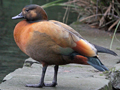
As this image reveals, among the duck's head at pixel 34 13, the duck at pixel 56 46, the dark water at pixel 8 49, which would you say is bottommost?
the dark water at pixel 8 49

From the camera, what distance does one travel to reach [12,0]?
39.5 feet

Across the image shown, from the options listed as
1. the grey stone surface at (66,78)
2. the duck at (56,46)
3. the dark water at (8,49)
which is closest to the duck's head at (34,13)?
the duck at (56,46)

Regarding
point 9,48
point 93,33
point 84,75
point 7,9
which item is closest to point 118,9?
point 93,33

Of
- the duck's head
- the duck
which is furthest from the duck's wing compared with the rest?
the duck's head

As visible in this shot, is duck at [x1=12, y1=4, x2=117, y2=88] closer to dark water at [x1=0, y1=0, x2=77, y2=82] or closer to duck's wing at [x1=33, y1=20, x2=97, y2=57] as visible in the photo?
duck's wing at [x1=33, y1=20, x2=97, y2=57]

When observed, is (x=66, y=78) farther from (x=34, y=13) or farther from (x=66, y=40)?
(x=34, y=13)

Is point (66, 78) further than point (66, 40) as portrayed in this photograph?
Yes

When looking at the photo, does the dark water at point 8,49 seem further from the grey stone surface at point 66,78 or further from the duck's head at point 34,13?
the duck's head at point 34,13

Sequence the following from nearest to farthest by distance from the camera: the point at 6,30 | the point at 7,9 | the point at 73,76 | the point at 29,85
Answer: the point at 29,85 → the point at 73,76 → the point at 6,30 → the point at 7,9

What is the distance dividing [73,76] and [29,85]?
79 centimetres

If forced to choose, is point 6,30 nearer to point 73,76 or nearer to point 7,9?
point 7,9

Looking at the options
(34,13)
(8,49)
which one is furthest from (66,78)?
(8,49)

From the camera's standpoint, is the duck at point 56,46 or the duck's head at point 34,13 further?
the duck's head at point 34,13

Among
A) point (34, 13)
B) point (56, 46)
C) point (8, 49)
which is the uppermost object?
point (34, 13)
